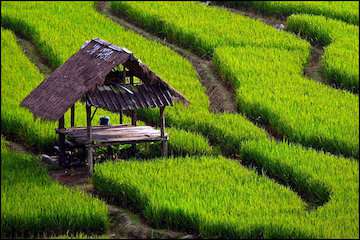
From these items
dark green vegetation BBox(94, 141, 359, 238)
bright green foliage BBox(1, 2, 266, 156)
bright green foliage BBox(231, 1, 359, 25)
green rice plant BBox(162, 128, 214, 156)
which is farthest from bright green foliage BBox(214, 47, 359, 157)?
bright green foliage BBox(231, 1, 359, 25)

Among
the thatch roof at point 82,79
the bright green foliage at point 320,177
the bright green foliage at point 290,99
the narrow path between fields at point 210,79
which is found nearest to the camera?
the bright green foliage at point 320,177

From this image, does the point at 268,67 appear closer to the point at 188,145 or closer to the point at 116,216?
the point at 188,145

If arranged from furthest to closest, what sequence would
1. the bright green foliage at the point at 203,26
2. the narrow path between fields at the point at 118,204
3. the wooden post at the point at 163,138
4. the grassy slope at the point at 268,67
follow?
the bright green foliage at the point at 203,26 < the grassy slope at the point at 268,67 < the wooden post at the point at 163,138 < the narrow path between fields at the point at 118,204

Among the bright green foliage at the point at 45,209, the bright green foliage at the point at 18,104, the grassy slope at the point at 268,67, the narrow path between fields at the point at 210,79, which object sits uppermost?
the bright green foliage at the point at 45,209

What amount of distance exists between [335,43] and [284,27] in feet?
5.84

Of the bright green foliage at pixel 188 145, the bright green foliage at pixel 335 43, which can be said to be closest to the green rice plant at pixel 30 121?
the bright green foliage at pixel 188 145

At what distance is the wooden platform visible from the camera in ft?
45.8

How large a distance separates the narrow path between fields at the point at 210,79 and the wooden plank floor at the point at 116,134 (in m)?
2.20

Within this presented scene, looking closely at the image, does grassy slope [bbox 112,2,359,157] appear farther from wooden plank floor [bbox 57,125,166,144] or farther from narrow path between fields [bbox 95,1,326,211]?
→ wooden plank floor [bbox 57,125,166,144]

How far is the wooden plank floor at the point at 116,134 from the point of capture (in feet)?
46.0

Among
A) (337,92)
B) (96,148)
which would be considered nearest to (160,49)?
(337,92)

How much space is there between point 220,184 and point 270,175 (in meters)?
1.15

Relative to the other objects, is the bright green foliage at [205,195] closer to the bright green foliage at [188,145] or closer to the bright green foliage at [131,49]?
the bright green foliage at [188,145]

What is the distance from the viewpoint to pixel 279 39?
19.9m
